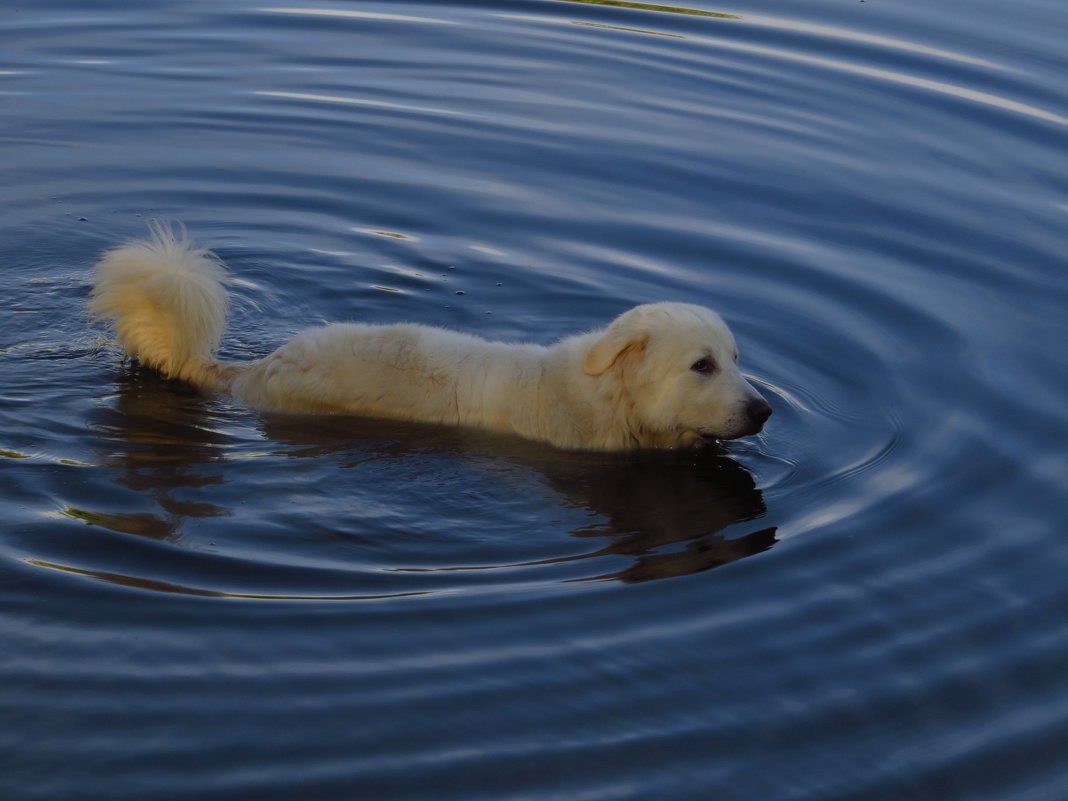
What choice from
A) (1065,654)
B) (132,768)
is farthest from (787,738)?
(132,768)

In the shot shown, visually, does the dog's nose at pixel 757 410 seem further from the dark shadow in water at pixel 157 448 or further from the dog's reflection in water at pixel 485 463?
the dark shadow in water at pixel 157 448

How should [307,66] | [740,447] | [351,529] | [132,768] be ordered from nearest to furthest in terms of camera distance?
[132,768] → [351,529] → [740,447] → [307,66]

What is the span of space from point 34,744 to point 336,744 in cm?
104

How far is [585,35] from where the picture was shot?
1543 cm

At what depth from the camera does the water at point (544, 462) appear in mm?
5020

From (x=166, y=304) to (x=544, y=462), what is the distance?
2.24 metres

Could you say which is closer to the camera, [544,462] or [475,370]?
[544,462]

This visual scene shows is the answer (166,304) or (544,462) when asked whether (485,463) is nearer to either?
(544,462)

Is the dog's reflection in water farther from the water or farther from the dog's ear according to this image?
the dog's ear

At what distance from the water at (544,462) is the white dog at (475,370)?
0.62ft

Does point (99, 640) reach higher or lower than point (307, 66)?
lower

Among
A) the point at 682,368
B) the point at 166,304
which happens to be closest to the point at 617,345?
the point at 682,368

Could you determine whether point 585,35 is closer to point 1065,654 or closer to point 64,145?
point 64,145

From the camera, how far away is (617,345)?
7.31m
